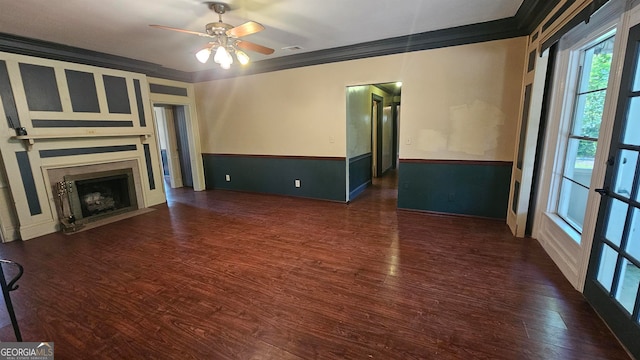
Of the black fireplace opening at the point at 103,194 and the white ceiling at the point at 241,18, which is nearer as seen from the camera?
the white ceiling at the point at 241,18

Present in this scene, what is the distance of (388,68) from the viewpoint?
3.91m

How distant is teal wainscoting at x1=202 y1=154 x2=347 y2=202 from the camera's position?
187 inches

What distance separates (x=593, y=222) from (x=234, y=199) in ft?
16.2

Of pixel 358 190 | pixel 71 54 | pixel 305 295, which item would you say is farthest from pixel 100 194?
pixel 358 190

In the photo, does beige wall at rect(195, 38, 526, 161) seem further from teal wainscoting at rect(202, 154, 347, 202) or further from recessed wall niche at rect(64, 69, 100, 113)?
recessed wall niche at rect(64, 69, 100, 113)

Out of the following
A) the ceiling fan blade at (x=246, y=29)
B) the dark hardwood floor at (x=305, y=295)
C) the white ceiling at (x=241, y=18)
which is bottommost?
the dark hardwood floor at (x=305, y=295)

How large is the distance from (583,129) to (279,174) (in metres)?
4.32

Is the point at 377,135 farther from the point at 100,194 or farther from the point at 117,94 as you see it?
the point at 100,194

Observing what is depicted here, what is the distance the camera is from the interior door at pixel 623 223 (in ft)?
5.14

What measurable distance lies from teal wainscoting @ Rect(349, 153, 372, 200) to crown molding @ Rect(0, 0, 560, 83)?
1.84 meters

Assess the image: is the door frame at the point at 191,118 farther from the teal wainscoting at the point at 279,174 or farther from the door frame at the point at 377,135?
the door frame at the point at 377,135

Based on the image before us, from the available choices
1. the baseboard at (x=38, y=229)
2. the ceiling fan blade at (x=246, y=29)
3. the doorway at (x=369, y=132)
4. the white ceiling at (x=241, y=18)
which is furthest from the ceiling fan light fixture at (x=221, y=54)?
the baseboard at (x=38, y=229)

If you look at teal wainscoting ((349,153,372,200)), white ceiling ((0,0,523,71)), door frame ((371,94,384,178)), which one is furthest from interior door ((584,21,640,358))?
door frame ((371,94,384,178))

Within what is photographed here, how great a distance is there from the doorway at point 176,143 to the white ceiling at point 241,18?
2403 millimetres
